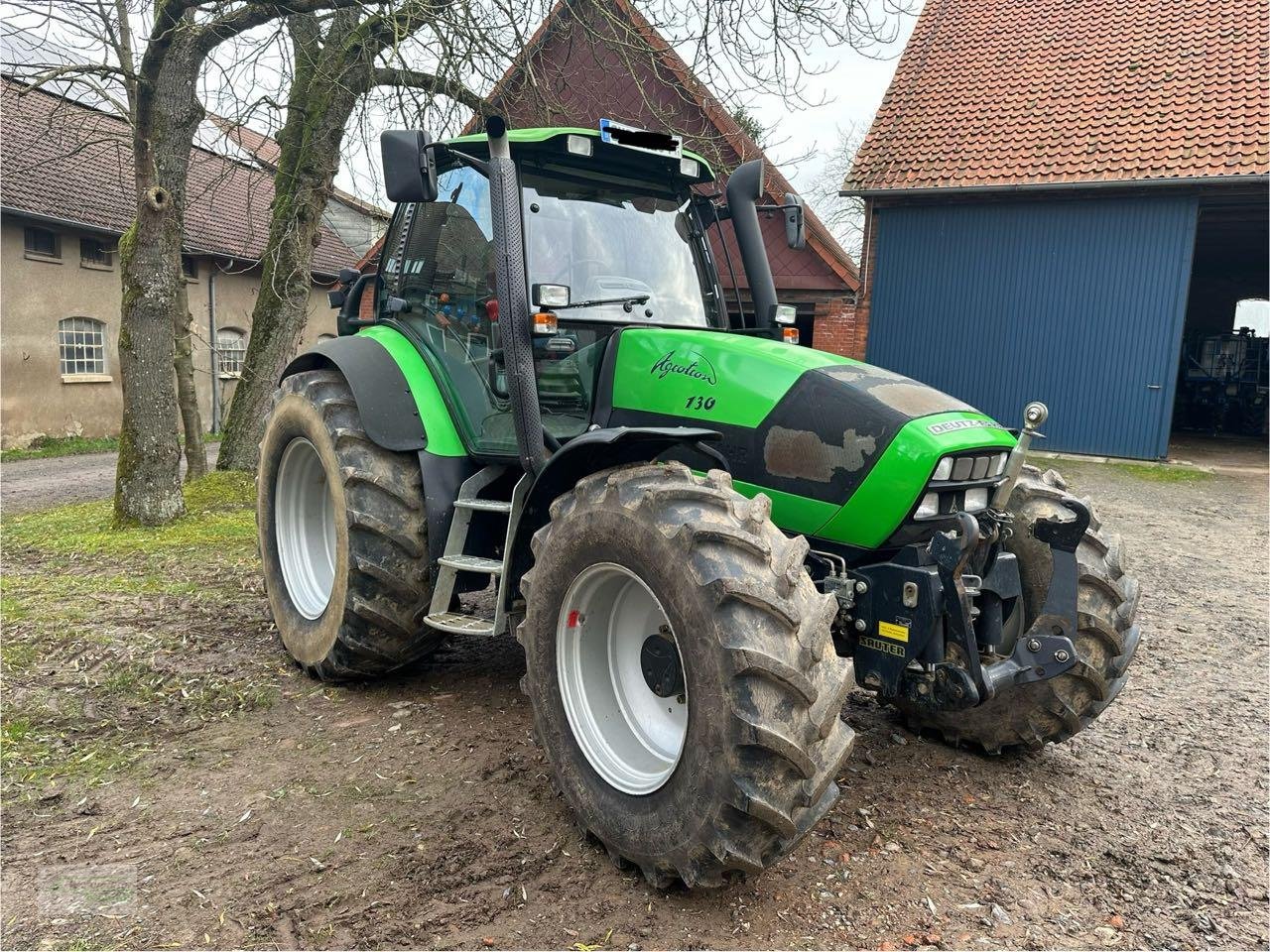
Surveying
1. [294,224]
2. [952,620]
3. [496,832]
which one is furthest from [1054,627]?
[294,224]

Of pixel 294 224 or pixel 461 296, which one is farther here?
pixel 294 224

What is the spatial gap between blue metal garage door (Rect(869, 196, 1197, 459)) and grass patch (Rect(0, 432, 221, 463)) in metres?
12.5

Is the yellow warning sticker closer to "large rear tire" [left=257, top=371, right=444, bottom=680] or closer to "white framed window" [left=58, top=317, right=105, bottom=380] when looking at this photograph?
"large rear tire" [left=257, top=371, right=444, bottom=680]

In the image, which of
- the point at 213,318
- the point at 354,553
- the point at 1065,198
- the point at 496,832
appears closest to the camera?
the point at 496,832

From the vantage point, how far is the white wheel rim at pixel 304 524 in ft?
15.3

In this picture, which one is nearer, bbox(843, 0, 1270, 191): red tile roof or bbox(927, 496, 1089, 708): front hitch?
bbox(927, 496, 1089, 708): front hitch

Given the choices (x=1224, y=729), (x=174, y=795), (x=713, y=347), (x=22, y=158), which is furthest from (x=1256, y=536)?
(x=22, y=158)

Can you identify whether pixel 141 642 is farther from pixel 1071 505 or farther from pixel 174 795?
pixel 1071 505

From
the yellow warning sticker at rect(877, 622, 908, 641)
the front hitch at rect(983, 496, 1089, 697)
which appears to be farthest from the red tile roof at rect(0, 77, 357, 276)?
the front hitch at rect(983, 496, 1089, 697)

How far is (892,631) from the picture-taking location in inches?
114

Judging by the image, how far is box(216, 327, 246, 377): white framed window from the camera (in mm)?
21391

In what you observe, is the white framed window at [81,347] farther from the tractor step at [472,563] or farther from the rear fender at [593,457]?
the rear fender at [593,457]

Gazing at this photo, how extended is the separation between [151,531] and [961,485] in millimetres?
6650

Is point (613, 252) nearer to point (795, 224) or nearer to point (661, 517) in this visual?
point (795, 224)
